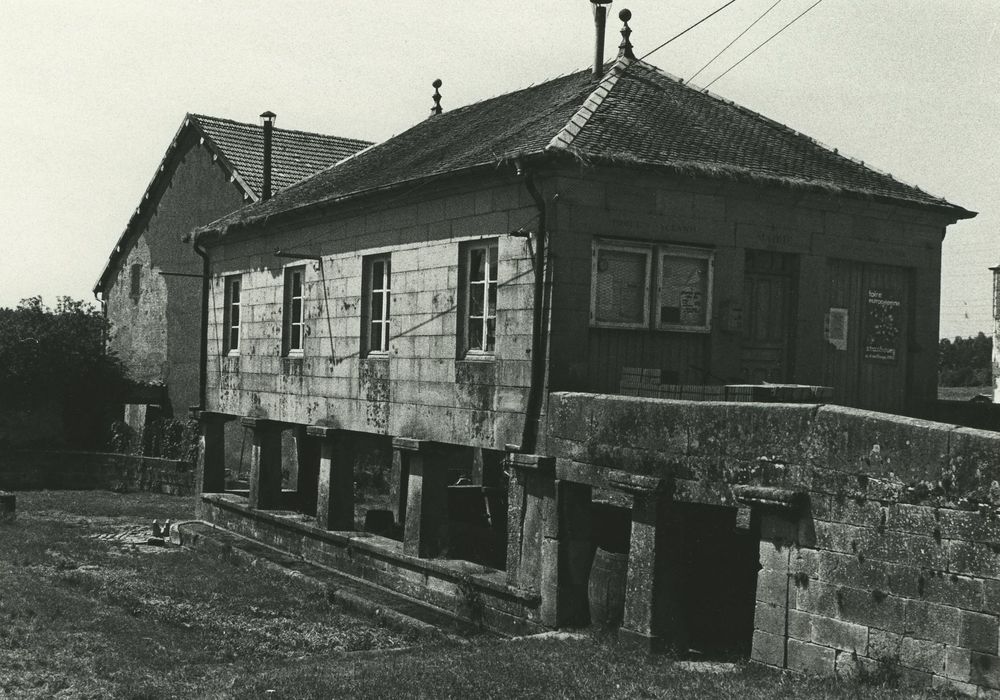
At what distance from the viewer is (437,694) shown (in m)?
8.89

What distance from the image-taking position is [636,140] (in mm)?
12422

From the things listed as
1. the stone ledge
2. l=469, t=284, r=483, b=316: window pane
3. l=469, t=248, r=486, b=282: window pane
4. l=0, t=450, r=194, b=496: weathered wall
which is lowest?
l=0, t=450, r=194, b=496: weathered wall

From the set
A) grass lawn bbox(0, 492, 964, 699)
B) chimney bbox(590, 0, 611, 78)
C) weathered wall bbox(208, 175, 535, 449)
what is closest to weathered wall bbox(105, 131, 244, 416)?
weathered wall bbox(208, 175, 535, 449)

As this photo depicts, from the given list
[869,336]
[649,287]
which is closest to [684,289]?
[649,287]

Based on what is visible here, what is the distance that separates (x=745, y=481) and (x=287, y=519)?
1039 centimetres

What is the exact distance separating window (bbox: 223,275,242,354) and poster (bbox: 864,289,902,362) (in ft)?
37.6

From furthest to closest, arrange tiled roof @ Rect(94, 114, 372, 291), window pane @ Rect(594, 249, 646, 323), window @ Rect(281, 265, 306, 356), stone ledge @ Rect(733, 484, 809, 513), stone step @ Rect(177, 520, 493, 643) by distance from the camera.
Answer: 1. tiled roof @ Rect(94, 114, 372, 291)
2. window @ Rect(281, 265, 306, 356)
3. stone step @ Rect(177, 520, 493, 643)
4. window pane @ Rect(594, 249, 646, 323)
5. stone ledge @ Rect(733, 484, 809, 513)

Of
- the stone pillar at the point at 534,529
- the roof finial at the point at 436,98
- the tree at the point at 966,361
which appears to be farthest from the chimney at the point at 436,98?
the tree at the point at 966,361

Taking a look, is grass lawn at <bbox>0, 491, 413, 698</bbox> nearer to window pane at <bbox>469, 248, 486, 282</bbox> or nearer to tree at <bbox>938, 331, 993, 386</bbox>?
window pane at <bbox>469, 248, 486, 282</bbox>

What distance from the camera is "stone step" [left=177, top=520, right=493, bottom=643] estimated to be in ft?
41.7

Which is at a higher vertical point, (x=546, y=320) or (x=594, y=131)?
(x=594, y=131)

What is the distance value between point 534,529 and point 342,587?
403 centimetres

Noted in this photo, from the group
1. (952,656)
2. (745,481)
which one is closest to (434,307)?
(745,481)

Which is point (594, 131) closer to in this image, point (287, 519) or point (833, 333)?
point (833, 333)
